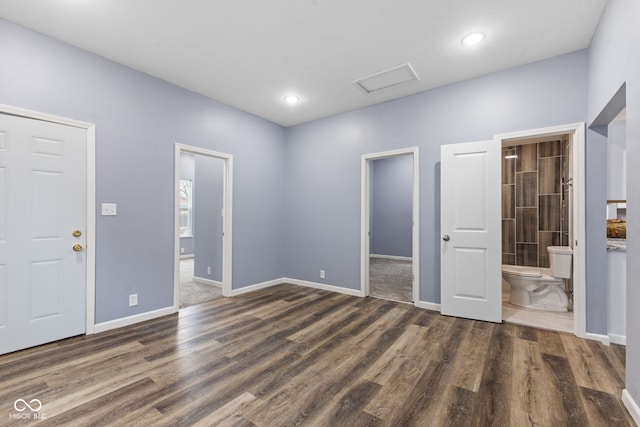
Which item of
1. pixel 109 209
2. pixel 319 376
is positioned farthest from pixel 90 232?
pixel 319 376

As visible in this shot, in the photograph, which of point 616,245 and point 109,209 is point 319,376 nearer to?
point 109,209

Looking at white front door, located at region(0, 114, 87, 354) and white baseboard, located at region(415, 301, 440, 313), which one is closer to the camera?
white front door, located at region(0, 114, 87, 354)

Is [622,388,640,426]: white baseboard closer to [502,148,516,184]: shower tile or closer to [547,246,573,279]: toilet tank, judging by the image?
[547,246,573,279]: toilet tank

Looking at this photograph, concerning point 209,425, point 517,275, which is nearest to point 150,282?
point 209,425

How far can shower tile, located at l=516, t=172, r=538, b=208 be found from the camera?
5281 mm

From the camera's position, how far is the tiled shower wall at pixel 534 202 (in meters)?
5.05

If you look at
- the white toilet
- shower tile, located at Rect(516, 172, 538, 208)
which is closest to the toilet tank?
the white toilet

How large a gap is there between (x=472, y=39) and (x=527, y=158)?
3687mm

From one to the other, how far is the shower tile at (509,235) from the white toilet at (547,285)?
1871mm

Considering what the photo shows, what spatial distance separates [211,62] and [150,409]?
10.3ft

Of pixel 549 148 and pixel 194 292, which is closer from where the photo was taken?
pixel 194 292

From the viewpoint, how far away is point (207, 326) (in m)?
3.09

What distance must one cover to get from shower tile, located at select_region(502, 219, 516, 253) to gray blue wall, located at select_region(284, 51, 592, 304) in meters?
2.90

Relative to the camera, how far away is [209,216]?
498cm
